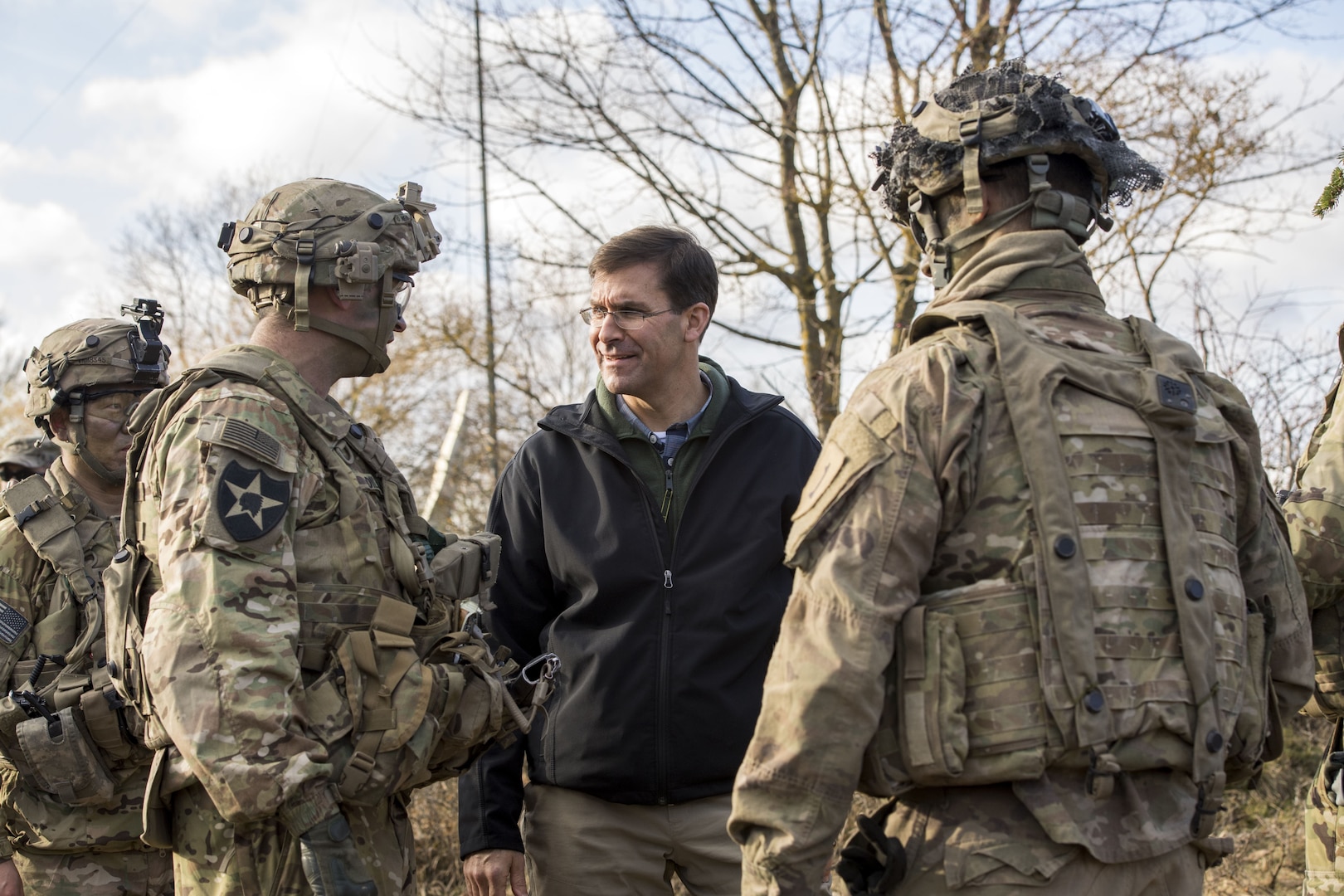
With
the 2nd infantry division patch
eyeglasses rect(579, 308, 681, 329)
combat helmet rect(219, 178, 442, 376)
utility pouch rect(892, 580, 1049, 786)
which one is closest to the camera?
utility pouch rect(892, 580, 1049, 786)

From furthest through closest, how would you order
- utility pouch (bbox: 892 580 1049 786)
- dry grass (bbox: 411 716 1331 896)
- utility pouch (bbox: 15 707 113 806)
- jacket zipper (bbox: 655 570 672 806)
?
dry grass (bbox: 411 716 1331 896)
utility pouch (bbox: 15 707 113 806)
jacket zipper (bbox: 655 570 672 806)
utility pouch (bbox: 892 580 1049 786)

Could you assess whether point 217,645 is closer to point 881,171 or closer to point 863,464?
point 863,464

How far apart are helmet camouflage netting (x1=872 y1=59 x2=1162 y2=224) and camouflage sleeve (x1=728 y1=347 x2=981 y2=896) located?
49 cm

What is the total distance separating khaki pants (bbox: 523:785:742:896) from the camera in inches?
144

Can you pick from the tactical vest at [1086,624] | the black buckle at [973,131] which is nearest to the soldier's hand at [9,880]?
the tactical vest at [1086,624]

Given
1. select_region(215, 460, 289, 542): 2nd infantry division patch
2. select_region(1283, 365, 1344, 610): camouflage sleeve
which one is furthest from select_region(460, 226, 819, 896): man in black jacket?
select_region(1283, 365, 1344, 610): camouflage sleeve

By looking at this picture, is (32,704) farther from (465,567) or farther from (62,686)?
(465,567)

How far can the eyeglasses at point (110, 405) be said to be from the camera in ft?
14.5

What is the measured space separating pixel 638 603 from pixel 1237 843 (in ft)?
14.0

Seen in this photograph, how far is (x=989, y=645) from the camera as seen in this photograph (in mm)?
2408

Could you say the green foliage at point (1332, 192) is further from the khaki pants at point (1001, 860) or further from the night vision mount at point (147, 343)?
the night vision mount at point (147, 343)

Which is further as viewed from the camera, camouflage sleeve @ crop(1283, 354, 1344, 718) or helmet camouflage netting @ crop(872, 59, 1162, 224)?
camouflage sleeve @ crop(1283, 354, 1344, 718)

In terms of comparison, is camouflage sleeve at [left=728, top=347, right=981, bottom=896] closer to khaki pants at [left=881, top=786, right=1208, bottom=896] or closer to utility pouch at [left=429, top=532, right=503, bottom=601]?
khaki pants at [left=881, top=786, right=1208, bottom=896]

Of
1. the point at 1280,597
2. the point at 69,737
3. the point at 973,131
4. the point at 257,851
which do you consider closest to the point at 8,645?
the point at 69,737
